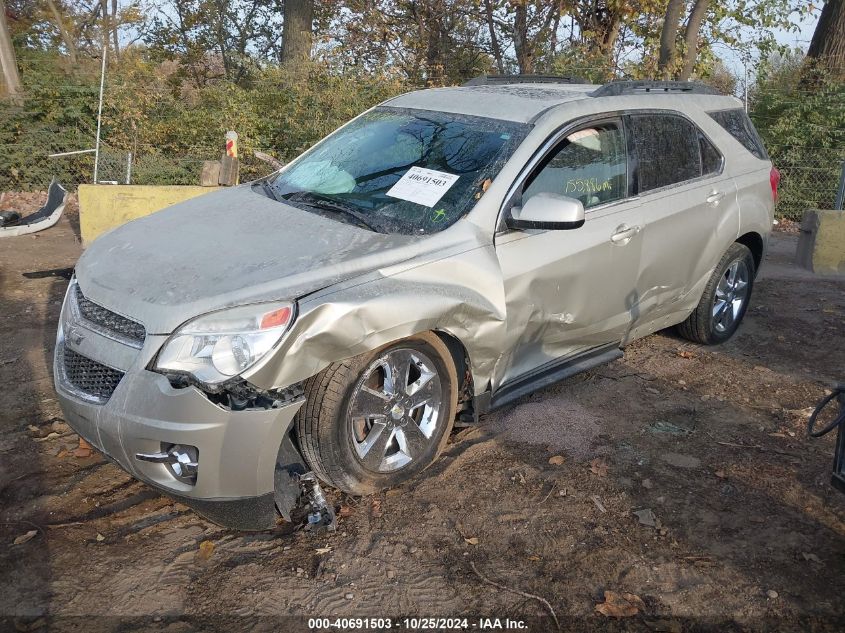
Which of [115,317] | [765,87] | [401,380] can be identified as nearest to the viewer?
[115,317]

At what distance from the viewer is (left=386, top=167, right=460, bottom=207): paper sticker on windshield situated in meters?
3.82

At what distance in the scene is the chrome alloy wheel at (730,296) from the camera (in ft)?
18.2

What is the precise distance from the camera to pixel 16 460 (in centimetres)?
390

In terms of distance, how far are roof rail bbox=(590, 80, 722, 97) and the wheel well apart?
1.07m

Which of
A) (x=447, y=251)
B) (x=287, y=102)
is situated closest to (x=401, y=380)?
(x=447, y=251)

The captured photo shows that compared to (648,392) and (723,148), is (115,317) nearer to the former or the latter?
(648,392)

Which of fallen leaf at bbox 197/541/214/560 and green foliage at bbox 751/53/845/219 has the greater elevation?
green foliage at bbox 751/53/845/219

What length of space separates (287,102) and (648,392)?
29.2 ft

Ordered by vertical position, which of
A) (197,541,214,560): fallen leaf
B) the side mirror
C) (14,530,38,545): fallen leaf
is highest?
the side mirror

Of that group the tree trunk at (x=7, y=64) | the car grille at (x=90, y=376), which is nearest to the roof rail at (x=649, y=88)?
the car grille at (x=90, y=376)

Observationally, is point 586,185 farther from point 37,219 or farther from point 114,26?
point 114,26

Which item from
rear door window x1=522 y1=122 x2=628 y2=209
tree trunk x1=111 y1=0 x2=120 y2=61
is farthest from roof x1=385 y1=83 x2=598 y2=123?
tree trunk x1=111 y1=0 x2=120 y2=61

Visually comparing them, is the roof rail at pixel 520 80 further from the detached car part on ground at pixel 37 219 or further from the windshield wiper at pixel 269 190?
the detached car part on ground at pixel 37 219

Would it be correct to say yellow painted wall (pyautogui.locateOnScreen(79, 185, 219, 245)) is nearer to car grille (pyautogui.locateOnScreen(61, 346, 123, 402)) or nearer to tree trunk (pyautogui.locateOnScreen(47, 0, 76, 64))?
car grille (pyautogui.locateOnScreen(61, 346, 123, 402))
